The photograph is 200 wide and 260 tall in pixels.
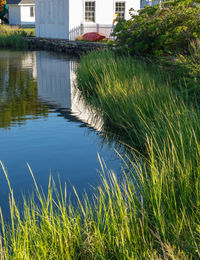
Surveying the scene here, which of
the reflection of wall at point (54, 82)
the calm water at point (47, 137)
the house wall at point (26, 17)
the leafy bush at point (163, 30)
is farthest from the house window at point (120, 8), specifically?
the house wall at point (26, 17)

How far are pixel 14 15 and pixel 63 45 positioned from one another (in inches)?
1200

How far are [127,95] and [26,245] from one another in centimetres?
585

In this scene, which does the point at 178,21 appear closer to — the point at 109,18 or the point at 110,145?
the point at 110,145

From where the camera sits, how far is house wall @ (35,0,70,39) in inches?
1228

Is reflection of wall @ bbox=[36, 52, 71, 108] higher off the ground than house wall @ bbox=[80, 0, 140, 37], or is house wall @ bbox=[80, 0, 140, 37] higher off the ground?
house wall @ bbox=[80, 0, 140, 37]

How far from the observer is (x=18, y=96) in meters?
14.4

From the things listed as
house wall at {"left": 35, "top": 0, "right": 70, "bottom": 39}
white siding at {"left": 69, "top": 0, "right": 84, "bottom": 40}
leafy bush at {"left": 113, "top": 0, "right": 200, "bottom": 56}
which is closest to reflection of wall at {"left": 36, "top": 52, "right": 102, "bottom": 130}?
leafy bush at {"left": 113, "top": 0, "right": 200, "bottom": 56}

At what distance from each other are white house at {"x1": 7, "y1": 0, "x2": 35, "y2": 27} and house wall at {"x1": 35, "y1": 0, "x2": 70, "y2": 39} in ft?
70.1

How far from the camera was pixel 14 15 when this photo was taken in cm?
5922

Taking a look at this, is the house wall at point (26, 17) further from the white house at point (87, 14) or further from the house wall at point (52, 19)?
the white house at point (87, 14)

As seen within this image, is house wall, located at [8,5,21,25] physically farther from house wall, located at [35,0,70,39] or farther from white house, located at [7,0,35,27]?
house wall, located at [35,0,70,39]

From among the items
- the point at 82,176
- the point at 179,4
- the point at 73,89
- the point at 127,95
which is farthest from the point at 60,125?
the point at 179,4

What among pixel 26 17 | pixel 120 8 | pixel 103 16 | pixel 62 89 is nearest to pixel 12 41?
pixel 103 16

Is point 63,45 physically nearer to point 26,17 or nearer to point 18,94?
point 18,94
